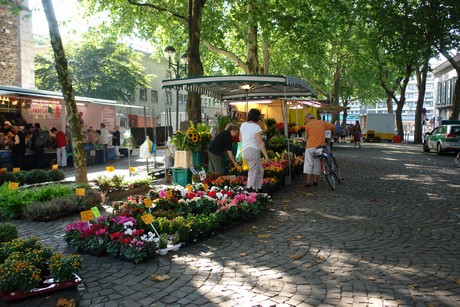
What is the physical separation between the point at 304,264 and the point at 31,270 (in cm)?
297

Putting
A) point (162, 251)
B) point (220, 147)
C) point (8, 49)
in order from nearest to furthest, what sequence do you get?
1. point (162, 251)
2. point (220, 147)
3. point (8, 49)

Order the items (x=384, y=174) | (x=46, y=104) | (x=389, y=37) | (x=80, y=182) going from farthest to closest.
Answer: (x=389, y=37)
(x=46, y=104)
(x=384, y=174)
(x=80, y=182)

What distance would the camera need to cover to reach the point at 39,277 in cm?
427

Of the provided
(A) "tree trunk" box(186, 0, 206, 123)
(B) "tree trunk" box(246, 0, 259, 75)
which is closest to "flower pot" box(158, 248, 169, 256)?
(A) "tree trunk" box(186, 0, 206, 123)

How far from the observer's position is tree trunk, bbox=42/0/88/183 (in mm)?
9344

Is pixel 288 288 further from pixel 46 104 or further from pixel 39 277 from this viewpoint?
pixel 46 104

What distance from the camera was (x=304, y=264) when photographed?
518cm

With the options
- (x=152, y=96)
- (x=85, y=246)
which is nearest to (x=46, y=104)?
(x=85, y=246)

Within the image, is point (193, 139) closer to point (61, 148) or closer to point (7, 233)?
point (7, 233)

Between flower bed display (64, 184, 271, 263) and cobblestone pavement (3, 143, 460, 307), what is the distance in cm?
17

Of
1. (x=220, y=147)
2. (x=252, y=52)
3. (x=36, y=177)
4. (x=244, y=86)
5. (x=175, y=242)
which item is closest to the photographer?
(x=175, y=242)

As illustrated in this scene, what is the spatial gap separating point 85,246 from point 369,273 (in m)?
3.52

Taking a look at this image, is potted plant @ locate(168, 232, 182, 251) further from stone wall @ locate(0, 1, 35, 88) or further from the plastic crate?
stone wall @ locate(0, 1, 35, 88)

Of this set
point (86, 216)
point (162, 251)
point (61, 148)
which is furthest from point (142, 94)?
point (162, 251)
